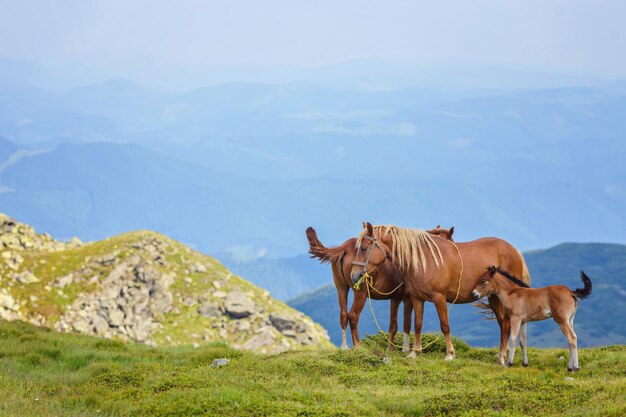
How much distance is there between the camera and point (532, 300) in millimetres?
19625

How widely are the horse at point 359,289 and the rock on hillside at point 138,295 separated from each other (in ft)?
123

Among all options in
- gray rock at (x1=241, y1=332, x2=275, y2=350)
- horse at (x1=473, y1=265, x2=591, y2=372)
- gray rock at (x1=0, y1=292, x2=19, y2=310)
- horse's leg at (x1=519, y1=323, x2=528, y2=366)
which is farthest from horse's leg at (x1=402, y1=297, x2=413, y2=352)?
gray rock at (x1=0, y1=292, x2=19, y2=310)

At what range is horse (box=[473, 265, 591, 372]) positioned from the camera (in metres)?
19.1

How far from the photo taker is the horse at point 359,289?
888 inches

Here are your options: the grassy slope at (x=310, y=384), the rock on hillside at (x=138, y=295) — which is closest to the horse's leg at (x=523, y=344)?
the grassy slope at (x=310, y=384)

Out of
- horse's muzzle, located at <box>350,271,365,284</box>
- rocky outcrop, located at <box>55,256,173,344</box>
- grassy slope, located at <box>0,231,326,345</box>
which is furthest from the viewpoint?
rocky outcrop, located at <box>55,256,173,344</box>

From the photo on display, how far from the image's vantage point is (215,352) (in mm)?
23094

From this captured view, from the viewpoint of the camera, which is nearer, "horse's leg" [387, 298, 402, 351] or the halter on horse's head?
the halter on horse's head

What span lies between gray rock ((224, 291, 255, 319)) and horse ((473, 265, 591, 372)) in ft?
153

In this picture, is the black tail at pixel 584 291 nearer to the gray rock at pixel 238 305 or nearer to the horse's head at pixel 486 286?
A: the horse's head at pixel 486 286

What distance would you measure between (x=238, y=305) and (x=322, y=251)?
144ft

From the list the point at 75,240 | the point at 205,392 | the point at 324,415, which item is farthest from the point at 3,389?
the point at 75,240

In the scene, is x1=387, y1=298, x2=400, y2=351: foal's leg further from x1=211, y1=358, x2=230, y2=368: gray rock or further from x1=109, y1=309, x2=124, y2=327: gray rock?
x1=109, y1=309, x2=124, y2=327: gray rock

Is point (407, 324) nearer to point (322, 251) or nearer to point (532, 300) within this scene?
point (322, 251)
